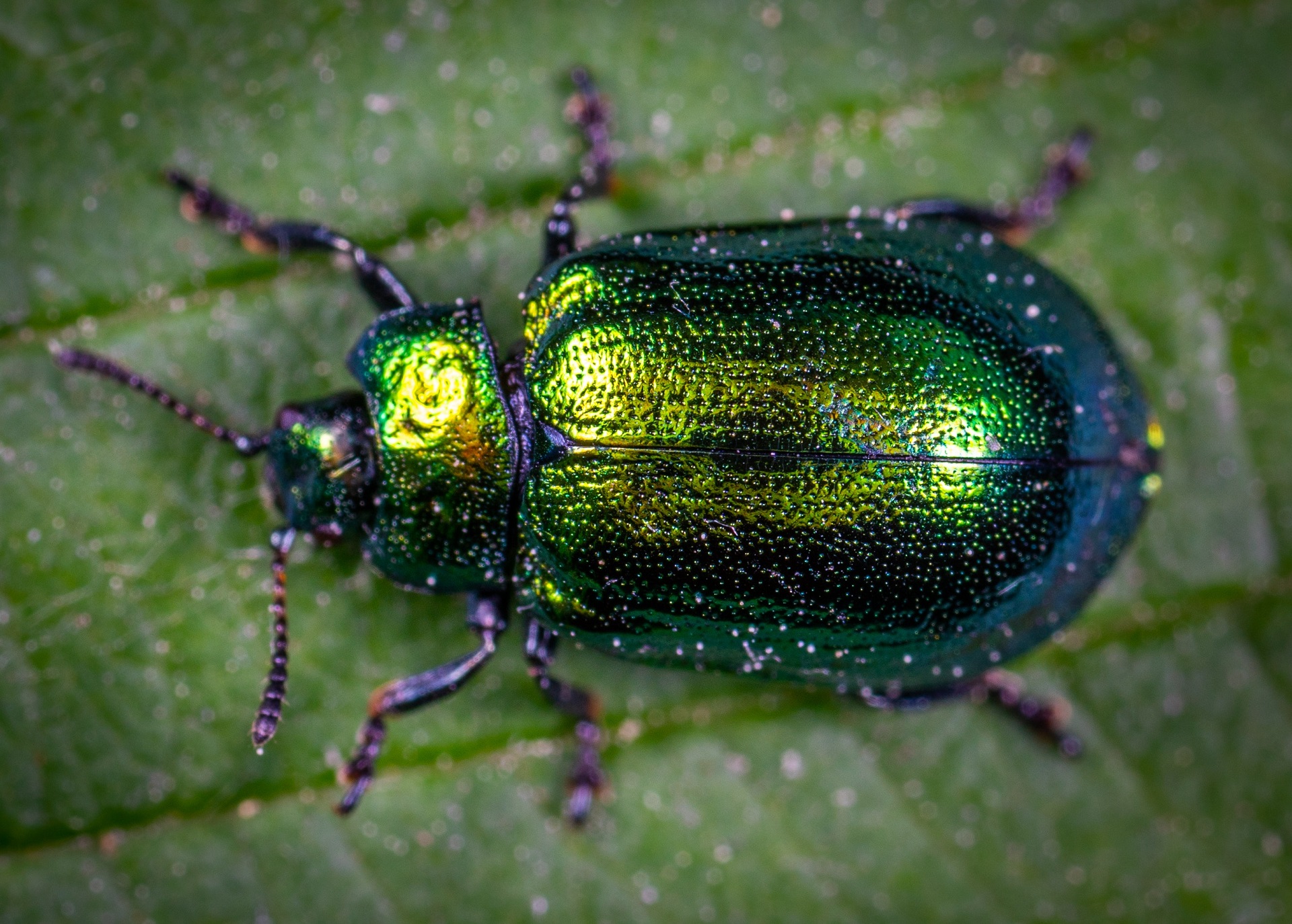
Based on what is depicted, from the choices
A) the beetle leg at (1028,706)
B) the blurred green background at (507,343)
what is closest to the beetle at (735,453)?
the blurred green background at (507,343)

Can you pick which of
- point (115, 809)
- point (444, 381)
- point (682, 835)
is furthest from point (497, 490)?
point (115, 809)

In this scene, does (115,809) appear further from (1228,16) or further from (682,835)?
(1228,16)

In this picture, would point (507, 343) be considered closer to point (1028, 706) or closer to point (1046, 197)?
point (1046, 197)

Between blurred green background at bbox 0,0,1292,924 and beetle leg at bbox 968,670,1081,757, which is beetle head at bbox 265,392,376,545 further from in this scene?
beetle leg at bbox 968,670,1081,757

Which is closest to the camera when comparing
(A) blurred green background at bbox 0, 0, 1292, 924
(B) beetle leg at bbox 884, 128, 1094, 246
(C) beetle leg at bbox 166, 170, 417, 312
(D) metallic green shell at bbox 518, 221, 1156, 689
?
(D) metallic green shell at bbox 518, 221, 1156, 689

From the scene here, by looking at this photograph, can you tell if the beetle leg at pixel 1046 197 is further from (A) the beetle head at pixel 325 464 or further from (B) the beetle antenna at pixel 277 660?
(B) the beetle antenna at pixel 277 660

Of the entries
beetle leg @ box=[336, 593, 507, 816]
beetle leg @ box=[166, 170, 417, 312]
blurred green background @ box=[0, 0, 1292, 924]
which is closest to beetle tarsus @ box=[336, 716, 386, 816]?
beetle leg @ box=[336, 593, 507, 816]

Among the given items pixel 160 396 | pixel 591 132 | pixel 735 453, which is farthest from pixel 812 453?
pixel 160 396

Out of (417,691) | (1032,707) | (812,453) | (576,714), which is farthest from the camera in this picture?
(1032,707)
